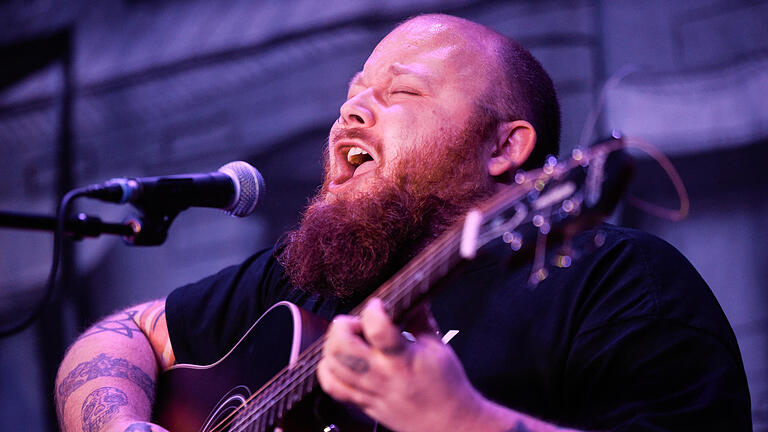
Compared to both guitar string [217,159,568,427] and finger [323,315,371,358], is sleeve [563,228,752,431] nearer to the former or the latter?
guitar string [217,159,568,427]

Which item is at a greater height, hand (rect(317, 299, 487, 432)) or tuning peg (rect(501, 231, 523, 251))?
tuning peg (rect(501, 231, 523, 251))

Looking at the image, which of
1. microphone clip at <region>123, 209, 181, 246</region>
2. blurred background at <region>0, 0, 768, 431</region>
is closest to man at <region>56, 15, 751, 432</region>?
microphone clip at <region>123, 209, 181, 246</region>

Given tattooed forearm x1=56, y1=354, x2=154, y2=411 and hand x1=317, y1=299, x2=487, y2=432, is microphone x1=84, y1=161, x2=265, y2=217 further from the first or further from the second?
hand x1=317, y1=299, x2=487, y2=432

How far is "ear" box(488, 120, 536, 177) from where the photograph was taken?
1979mm

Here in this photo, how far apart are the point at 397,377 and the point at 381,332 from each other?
7 cm

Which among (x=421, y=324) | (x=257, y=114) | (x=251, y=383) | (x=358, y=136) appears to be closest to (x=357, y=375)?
(x=421, y=324)

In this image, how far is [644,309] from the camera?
1360 mm

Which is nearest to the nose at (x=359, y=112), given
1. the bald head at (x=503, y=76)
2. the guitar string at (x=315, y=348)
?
the bald head at (x=503, y=76)

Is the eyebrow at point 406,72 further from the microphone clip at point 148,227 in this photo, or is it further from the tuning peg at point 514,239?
the tuning peg at point 514,239

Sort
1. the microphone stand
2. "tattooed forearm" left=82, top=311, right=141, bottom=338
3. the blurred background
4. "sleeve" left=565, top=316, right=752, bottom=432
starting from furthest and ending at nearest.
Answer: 1. the blurred background
2. "tattooed forearm" left=82, top=311, right=141, bottom=338
3. the microphone stand
4. "sleeve" left=565, top=316, right=752, bottom=432

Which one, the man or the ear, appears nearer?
the man


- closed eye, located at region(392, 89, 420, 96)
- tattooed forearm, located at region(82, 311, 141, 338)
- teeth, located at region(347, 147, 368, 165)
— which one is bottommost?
tattooed forearm, located at region(82, 311, 141, 338)

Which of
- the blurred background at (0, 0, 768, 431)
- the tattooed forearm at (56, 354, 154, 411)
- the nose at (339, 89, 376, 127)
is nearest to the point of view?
the tattooed forearm at (56, 354, 154, 411)

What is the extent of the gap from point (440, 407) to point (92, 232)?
0.98 meters
